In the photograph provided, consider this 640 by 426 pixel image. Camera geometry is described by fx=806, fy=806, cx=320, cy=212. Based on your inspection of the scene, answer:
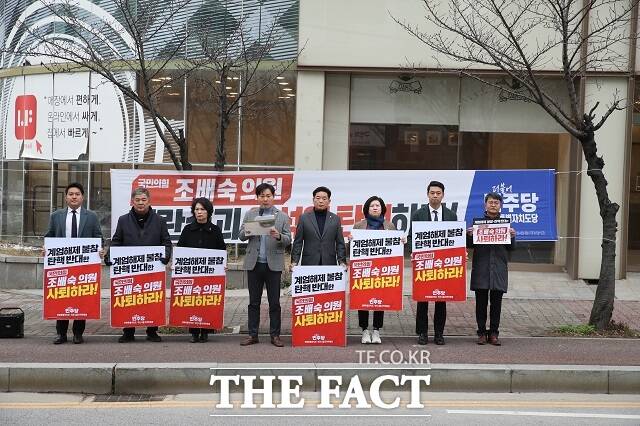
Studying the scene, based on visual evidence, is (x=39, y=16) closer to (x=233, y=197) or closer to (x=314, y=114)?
(x=314, y=114)

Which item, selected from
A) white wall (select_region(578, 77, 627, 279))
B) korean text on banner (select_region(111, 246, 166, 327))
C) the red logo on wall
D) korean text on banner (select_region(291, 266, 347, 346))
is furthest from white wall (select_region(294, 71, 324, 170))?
korean text on banner (select_region(291, 266, 347, 346))

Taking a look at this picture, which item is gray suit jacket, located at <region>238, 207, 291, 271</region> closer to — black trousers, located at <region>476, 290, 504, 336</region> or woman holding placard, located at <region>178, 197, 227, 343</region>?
woman holding placard, located at <region>178, 197, 227, 343</region>

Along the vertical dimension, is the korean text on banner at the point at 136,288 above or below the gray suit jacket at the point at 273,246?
below

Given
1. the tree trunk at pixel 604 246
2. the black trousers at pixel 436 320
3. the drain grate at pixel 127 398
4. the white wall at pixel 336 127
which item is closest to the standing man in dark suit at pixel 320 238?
the black trousers at pixel 436 320

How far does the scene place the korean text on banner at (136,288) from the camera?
9742 mm

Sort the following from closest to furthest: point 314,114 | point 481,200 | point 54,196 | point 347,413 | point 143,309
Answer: point 347,413 → point 143,309 → point 481,200 → point 314,114 → point 54,196

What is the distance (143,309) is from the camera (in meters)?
9.79

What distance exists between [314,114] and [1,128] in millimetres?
7161

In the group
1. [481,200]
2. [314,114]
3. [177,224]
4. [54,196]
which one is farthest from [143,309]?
[54,196]

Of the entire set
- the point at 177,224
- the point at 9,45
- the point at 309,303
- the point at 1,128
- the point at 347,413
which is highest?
the point at 9,45

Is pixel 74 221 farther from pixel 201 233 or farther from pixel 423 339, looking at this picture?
pixel 423 339

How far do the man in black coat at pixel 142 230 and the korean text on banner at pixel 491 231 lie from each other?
378cm

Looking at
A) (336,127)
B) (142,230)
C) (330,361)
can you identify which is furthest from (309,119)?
(330,361)

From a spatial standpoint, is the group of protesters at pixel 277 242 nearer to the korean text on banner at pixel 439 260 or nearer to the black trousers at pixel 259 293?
the black trousers at pixel 259 293
